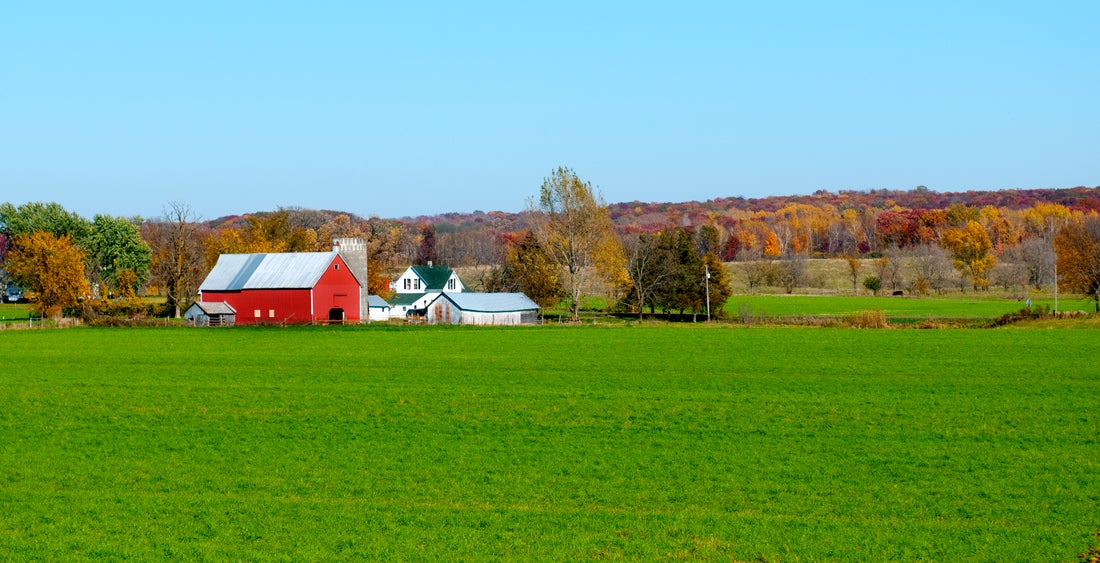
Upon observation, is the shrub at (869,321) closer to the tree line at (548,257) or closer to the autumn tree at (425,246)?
the tree line at (548,257)

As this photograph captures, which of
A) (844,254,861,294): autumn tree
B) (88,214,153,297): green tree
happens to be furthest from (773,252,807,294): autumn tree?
(88,214,153,297): green tree

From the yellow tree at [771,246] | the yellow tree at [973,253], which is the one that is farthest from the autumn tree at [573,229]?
the yellow tree at [771,246]

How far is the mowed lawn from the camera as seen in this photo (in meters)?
13.0

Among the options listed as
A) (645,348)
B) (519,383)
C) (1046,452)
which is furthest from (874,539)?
(645,348)

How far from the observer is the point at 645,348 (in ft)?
139

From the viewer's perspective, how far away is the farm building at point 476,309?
6744 cm

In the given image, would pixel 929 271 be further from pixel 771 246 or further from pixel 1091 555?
pixel 1091 555

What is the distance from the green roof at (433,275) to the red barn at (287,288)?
25.1m

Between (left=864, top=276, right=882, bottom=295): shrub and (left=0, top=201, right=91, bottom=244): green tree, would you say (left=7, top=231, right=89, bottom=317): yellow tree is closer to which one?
(left=0, top=201, right=91, bottom=244): green tree

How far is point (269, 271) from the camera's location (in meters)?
68.5

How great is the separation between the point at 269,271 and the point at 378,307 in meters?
11.3

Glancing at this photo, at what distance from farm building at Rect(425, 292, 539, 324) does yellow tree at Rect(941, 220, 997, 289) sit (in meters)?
78.4

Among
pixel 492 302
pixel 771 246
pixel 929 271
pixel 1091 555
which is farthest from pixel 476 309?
pixel 771 246

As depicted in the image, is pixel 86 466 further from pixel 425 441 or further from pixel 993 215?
pixel 993 215
